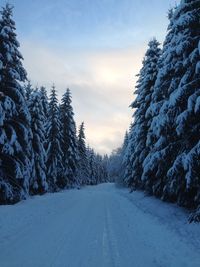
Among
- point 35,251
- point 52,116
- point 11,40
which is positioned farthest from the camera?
point 52,116

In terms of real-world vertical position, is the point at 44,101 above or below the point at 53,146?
above

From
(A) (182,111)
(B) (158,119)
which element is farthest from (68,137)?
(A) (182,111)

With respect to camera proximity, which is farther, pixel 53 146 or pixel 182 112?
pixel 53 146

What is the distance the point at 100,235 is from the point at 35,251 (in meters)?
3.19

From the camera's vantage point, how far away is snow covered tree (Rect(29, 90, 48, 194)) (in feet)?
98.1

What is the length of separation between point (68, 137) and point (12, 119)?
25.9m

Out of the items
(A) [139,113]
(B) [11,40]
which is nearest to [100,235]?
(B) [11,40]

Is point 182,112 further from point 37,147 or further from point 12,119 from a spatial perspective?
point 37,147

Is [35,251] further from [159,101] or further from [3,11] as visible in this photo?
[3,11]

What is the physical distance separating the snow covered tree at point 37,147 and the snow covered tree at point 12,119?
864cm

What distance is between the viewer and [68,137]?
46.5 metres

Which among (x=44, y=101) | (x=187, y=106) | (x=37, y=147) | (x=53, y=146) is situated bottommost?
(x=187, y=106)

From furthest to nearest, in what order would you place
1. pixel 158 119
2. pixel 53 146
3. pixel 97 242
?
pixel 53 146, pixel 158 119, pixel 97 242

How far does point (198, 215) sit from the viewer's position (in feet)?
39.2
